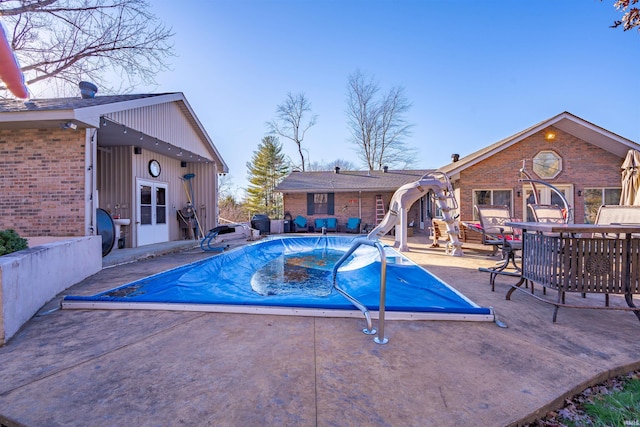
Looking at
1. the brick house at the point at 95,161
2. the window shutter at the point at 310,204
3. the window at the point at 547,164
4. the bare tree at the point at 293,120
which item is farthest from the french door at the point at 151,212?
the bare tree at the point at 293,120

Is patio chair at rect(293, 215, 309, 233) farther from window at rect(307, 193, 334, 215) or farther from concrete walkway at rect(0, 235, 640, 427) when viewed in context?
concrete walkway at rect(0, 235, 640, 427)

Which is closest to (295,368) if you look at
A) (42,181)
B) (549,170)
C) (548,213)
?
(42,181)

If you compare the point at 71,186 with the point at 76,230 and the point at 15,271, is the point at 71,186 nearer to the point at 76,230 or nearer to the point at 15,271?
the point at 76,230

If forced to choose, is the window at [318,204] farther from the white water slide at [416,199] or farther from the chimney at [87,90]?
the chimney at [87,90]

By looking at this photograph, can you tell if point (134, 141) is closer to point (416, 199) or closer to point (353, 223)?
point (416, 199)

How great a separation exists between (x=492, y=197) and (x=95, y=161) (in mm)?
12584

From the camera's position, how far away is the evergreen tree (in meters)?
26.9

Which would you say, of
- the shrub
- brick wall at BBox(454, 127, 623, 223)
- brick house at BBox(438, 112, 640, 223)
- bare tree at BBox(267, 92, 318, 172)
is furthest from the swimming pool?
bare tree at BBox(267, 92, 318, 172)

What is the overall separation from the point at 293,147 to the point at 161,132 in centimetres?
1750

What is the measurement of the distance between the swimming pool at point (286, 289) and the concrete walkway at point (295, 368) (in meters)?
0.15

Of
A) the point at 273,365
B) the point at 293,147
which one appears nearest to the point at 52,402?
the point at 273,365

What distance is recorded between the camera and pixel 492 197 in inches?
440

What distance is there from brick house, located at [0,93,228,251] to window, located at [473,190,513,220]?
34.6 ft

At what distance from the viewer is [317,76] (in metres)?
17.1
